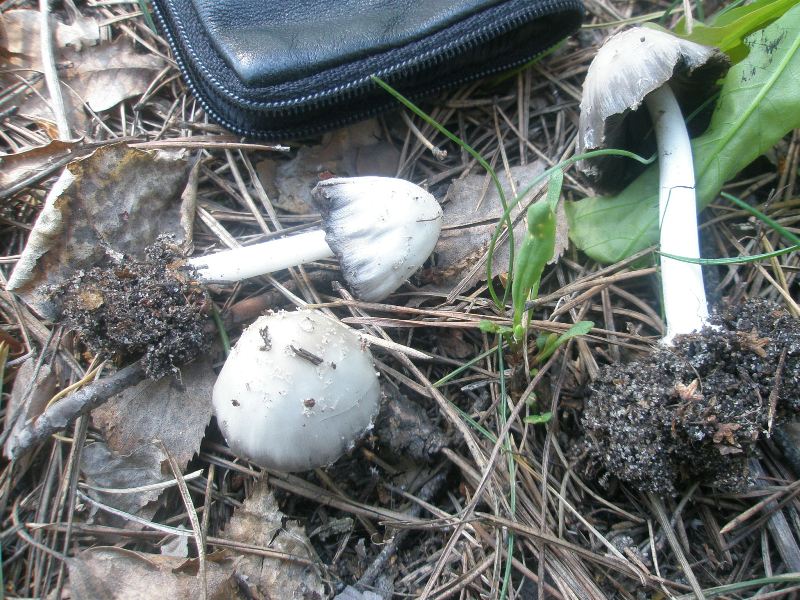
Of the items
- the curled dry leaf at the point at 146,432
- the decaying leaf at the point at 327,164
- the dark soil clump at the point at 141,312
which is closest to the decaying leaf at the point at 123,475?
the curled dry leaf at the point at 146,432

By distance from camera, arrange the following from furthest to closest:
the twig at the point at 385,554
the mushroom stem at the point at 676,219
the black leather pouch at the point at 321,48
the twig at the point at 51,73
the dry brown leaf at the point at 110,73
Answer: the dry brown leaf at the point at 110,73 < the twig at the point at 51,73 < the black leather pouch at the point at 321,48 < the mushroom stem at the point at 676,219 < the twig at the point at 385,554

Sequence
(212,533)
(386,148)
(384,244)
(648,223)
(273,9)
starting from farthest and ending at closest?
(386,148)
(273,9)
(648,223)
(384,244)
(212,533)

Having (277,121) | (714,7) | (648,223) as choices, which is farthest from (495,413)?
(714,7)

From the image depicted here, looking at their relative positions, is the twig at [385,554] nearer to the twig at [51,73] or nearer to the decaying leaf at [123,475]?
the decaying leaf at [123,475]

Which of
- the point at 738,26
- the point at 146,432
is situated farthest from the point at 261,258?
the point at 738,26

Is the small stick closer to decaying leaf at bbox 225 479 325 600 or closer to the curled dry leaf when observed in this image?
the curled dry leaf

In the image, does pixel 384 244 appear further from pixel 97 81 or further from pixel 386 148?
pixel 97 81

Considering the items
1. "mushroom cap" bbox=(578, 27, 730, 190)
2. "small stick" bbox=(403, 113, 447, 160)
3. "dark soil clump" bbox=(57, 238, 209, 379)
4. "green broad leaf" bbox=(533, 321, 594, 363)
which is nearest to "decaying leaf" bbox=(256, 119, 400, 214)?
"small stick" bbox=(403, 113, 447, 160)
